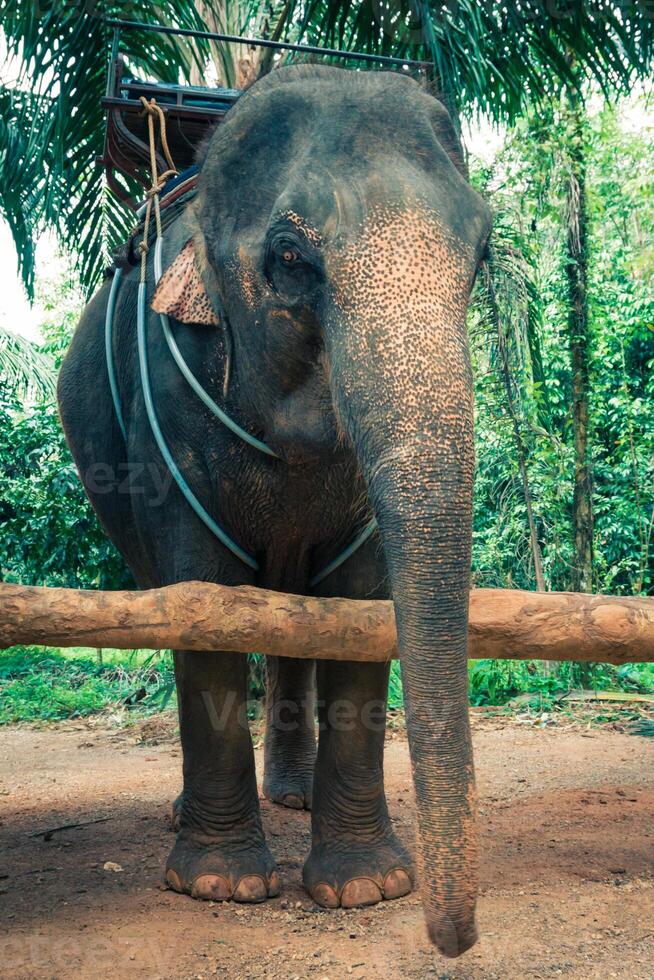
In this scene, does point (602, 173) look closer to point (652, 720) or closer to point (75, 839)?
point (652, 720)

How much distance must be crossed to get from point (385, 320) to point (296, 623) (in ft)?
2.89

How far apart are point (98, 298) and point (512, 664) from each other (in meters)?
4.49

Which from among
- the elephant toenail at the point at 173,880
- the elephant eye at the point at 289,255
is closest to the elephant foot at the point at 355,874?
the elephant toenail at the point at 173,880

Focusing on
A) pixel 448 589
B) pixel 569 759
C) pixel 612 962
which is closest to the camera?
pixel 448 589

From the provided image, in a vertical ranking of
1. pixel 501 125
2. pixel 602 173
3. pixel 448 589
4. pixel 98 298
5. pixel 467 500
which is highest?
pixel 602 173

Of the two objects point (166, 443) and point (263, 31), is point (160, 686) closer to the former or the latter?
point (263, 31)

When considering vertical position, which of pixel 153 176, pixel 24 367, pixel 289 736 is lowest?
pixel 289 736

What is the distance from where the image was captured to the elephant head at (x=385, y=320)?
2.12m

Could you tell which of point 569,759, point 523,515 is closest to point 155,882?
point 569,759

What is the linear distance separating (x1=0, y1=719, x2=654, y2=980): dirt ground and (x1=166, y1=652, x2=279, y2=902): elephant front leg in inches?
4.1

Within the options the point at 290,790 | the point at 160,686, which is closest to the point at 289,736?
the point at 290,790

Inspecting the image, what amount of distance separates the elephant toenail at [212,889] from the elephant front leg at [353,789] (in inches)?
10.3

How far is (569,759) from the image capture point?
5594mm

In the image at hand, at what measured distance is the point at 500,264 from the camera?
7086 mm
